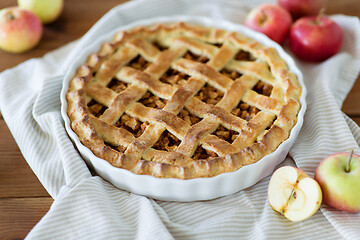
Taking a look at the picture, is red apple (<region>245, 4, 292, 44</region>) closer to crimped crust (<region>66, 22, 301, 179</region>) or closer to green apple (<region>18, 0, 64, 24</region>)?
crimped crust (<region>66, 22, 301, 179</region>)

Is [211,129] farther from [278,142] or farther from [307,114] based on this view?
[307,114]

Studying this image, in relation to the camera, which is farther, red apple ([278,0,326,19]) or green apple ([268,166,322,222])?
→ red apple ([278,0,326,19])

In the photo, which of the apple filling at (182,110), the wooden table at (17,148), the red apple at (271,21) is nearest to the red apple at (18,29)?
the wooden table at (17,148)

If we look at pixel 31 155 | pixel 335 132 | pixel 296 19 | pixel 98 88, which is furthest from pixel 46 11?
pixel 335 132

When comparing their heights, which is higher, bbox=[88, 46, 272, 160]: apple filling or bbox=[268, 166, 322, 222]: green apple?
bbox=[88, 46, 272, 160]: apple filling

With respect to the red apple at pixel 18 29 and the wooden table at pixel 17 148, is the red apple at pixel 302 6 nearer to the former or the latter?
the wooden table at pixel 17 148

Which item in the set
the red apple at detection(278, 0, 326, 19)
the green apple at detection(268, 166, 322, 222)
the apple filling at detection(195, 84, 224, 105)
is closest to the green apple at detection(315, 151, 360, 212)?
the green apple at detection(268, 166, 322, 222)
